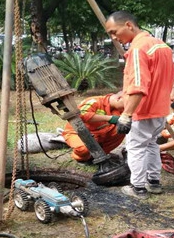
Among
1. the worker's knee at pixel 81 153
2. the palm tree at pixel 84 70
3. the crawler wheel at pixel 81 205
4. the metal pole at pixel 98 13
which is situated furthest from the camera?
the palm tree at pixel 84 70

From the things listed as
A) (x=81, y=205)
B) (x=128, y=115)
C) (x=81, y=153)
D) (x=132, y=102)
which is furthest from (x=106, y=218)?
(x=81, y=153)

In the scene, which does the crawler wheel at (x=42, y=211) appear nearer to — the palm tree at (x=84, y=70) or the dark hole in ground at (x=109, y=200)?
the dark hole in ground at (x=109, y=200)

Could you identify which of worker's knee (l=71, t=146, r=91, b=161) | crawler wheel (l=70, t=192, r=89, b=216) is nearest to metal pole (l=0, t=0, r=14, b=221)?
crawler wheel (l=70, t=192, r=89, b=216)

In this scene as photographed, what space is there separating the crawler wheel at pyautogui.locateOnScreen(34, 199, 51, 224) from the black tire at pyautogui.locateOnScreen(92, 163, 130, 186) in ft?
3.50

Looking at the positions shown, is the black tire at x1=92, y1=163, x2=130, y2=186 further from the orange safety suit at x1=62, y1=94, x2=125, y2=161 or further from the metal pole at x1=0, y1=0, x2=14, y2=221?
the metal pole at x1=0, y1=0, x2=14, y2=221

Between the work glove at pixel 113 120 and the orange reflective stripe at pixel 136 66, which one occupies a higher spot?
the orange reflective stripe at pixel 136 66

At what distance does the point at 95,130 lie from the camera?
17.4 ft

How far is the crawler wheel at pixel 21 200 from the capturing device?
153 inches

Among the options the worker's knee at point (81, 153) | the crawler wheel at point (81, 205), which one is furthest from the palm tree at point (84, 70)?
the crawler wheel at point (81, 205)

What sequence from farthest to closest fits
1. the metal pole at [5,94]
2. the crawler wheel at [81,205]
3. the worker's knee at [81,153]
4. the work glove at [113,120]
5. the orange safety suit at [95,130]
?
the worker's knee at [81,153], the orange safety suit at [95,130], the work glove at [113,120], the crawler wheel at [81,205], the metal pole at [5,94]

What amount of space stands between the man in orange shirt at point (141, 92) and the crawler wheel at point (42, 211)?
939 millimetres

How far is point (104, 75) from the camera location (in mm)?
13906

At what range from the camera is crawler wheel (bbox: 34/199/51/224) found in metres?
3.57

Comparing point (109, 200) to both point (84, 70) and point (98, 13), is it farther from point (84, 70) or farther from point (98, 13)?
point (84, 70)
